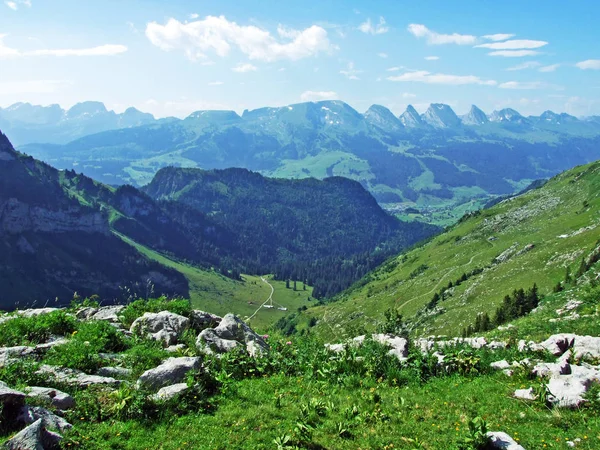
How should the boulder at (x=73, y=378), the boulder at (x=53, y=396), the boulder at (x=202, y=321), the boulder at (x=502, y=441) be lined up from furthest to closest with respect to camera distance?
the boulder at (x=202, y=321)
the boulder at (x=73, y=378)
the boulder at (x=53, y=396)
the boulder at (x=502, y=441)

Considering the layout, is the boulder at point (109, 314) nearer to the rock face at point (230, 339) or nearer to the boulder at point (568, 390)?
the rock face at point (230, 339)

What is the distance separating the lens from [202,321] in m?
23.6

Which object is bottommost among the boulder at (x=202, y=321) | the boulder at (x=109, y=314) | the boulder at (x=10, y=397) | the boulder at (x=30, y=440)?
the boulder at (x=202, y=321)

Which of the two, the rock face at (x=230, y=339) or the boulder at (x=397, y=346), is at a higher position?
the rock face at (x=230, y=339)

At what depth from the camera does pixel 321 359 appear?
18.4 metres

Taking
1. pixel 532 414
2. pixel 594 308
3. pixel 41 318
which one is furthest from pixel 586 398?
pixel 41 318

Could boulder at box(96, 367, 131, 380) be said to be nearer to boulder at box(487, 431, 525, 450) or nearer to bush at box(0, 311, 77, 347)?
bush at box(0, 311, 77, 347)

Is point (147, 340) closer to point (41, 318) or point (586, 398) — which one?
point (41, 318)

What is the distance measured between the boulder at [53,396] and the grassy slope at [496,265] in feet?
258

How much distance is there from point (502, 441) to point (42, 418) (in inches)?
502

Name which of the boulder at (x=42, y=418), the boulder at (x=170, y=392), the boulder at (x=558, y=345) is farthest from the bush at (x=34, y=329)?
the boulder at (x=558, y=345)

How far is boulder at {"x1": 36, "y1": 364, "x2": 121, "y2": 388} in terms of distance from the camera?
14.4 metres

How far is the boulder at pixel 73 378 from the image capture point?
14.4 m

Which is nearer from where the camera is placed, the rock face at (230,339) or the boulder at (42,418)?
the boulder at (42,418)
